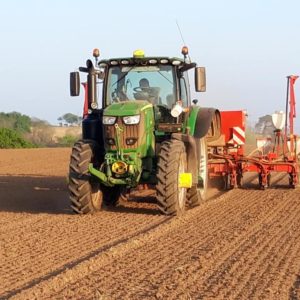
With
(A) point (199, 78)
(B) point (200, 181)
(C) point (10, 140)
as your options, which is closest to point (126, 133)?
(A) point (199, 78)

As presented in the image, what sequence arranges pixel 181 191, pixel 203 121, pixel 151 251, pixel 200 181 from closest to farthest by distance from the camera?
1. pixel 151 251
2. pixel 181 191
3. pixel 203 121
4. pixel 200 181

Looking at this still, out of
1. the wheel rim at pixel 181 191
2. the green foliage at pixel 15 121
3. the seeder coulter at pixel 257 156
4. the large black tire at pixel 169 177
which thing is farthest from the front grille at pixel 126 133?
the green foliage at pixel 15 121

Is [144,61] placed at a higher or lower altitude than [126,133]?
higher

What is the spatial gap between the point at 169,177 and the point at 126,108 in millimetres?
1101

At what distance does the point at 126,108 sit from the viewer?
8578mm

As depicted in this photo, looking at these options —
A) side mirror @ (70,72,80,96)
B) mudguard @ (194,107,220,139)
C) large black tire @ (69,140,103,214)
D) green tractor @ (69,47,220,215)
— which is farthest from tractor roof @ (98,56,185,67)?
large black tire @ (69,140,103,214)

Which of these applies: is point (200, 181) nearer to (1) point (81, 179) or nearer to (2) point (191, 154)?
(2) point (191, 154)

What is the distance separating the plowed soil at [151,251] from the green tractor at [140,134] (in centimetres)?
34

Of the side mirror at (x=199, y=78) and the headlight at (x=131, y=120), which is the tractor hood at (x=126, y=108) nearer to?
the headlight at (x=131, y=120)

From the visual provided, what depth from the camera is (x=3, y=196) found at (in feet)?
38.7

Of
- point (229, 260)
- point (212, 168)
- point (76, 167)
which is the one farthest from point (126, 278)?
point (212, 168)

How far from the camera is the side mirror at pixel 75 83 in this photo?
29.8 ft

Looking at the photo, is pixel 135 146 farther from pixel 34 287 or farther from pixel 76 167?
pixel 34 287

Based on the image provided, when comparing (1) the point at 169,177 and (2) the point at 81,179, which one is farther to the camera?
(2) the point at 81,179
